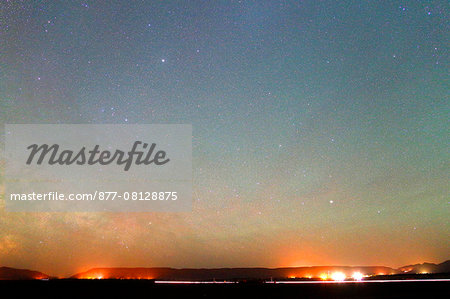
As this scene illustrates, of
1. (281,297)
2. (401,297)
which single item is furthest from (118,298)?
(401,297)

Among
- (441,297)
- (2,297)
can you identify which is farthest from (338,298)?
(2,297)

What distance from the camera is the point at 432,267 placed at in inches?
7810

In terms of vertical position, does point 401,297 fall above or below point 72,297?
below

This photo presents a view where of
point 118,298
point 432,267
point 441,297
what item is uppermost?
point 432,267

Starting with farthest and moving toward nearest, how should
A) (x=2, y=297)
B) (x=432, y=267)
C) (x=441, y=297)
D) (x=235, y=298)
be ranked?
1. (x=432, y=267)
2. (x=2, y=297)
3. (x=235, y=298)
4. (x=441, y=297)

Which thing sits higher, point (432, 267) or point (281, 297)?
point (432, 267)

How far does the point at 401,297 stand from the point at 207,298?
9.68m

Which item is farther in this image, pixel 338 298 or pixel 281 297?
pixel 281 297

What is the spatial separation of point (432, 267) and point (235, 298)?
21717 cm

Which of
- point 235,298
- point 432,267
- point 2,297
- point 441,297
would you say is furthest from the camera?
point 432,267

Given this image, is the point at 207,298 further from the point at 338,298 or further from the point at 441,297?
the point at 441,297

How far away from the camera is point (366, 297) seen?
1838cm

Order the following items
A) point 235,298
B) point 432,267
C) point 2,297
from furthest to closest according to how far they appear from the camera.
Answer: point 432,267, point 2,297, point 235,298

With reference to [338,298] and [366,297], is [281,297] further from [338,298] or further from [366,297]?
[366,297]
